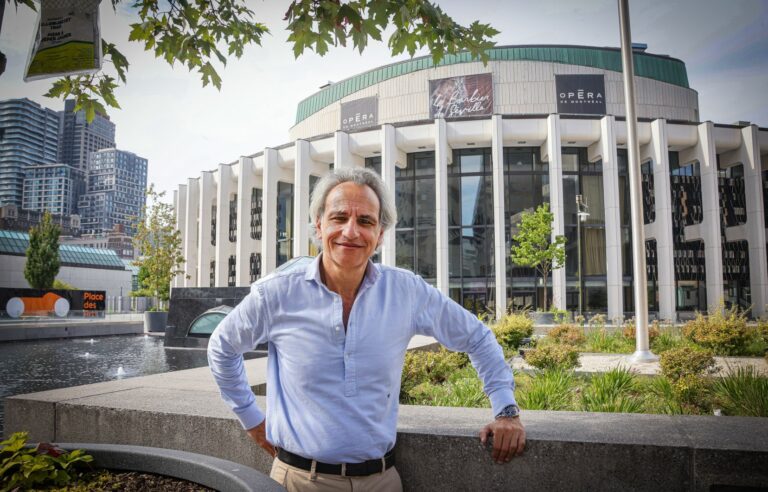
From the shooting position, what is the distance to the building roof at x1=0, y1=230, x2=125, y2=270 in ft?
164

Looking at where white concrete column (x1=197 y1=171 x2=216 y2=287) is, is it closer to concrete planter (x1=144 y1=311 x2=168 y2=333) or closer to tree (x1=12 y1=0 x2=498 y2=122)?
concrete planter (x1=144 y1=311 x2=168 y2=333)

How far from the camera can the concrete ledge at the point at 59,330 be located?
1695 centimetres

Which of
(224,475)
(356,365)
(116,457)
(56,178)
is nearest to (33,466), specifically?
(116,457)

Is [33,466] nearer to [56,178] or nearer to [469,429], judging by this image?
[469,429]

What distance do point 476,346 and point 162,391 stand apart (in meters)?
2.78

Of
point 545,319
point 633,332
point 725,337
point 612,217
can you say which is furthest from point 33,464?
point 612,217

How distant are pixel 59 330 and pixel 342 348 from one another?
69.3 feet

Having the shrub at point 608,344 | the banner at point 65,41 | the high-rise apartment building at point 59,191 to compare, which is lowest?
the shrub at point 608,344

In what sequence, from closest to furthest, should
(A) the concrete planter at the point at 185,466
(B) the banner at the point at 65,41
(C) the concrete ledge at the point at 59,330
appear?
1. (A) the concrete planter at the point at 185,466
2. (B) the banner at the point at 65,41
3. (C) the concrete ledge at the point at 59,330

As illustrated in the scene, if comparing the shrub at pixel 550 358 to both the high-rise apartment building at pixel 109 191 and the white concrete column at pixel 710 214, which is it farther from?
the high-rise apartment building at pixel 109 191

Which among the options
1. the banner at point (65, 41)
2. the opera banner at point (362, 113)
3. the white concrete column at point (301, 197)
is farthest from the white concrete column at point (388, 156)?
the banner at point (65, 41)

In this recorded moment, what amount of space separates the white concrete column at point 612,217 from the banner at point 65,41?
29.9 m

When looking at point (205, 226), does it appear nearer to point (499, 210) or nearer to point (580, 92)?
point (499, 210)

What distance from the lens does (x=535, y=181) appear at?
1300 inches
